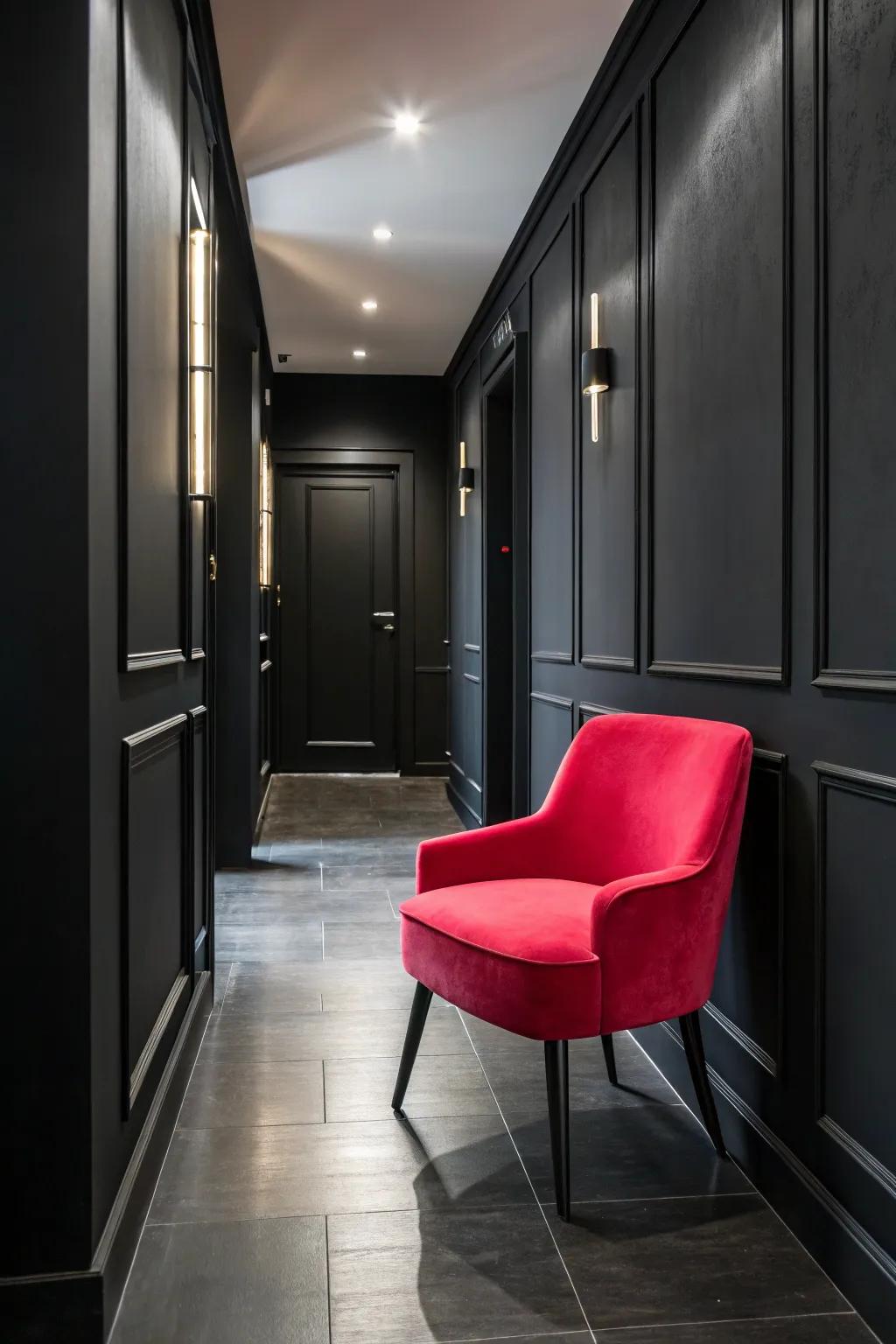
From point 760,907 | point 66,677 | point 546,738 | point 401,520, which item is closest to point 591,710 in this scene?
point 546,738

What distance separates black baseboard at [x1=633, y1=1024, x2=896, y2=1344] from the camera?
5.27 feet

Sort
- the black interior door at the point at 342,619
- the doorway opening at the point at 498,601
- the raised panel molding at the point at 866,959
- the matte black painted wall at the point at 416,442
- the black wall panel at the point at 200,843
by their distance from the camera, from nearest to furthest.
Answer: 1. the raised panel molding at the point at 866,959
2. the black wall panel at the point at 200,843
3. the doorway opening at the point at 498,601
4. the matte black painted wall at the point at 416,442
5. the black interior door at the point at 342,619

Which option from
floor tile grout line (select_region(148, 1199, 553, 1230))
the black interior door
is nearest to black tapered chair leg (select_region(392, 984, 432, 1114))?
floor tile grout line (select_region(148, 1199, 553, 1230))

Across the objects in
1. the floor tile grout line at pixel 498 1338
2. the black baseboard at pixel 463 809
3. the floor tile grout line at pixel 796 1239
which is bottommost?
the floor tile grout line at pixel 796 1239

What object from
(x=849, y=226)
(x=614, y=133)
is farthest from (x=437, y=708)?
(x=849, y=226)

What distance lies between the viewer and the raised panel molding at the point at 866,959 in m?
1.64

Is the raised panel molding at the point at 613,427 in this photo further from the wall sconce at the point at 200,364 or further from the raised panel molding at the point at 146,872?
the raised panel molding at the point at 146,872

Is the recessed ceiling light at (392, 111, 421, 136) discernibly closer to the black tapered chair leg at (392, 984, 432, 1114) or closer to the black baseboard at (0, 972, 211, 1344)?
the black tapered chair leg at (392, 984, 432, 1114)

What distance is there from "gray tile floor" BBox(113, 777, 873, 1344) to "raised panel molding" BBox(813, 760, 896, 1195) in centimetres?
24

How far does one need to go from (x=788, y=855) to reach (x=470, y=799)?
4.04m

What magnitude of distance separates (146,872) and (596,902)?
2.81ft

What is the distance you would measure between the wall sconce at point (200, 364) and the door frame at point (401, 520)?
16.0 feet

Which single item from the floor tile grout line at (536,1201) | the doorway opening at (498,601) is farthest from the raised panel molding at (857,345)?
the doorway opening at (498,601)

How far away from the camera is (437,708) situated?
25.6ft
